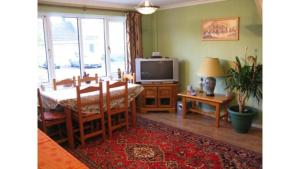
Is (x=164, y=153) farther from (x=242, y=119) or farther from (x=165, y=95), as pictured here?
(x=165, y=95)

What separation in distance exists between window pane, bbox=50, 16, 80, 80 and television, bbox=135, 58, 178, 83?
1.21 meters

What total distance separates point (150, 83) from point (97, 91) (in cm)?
150

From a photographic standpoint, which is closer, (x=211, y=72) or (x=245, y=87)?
(x=245, y=87)

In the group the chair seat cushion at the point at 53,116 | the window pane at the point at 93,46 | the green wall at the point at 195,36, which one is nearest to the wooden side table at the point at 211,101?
the green wall at the point at 195,36

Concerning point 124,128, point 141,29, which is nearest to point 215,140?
point 124,128

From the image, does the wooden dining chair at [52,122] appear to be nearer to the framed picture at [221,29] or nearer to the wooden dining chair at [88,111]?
the wooden dining chair at [88,111]

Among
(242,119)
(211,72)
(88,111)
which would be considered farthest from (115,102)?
(242,119)

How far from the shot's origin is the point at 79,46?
4.52m

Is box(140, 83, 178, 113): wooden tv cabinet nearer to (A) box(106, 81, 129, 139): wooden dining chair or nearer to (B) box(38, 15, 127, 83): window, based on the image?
(B) box(38, 15, 127, 83): window

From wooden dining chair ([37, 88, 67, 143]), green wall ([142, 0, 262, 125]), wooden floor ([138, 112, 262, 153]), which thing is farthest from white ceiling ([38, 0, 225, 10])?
wooden floor ([138, 112, 262, 153])

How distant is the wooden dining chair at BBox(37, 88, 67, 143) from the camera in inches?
124

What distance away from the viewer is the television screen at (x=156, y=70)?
186 inches

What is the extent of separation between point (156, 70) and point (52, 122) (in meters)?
2.23
